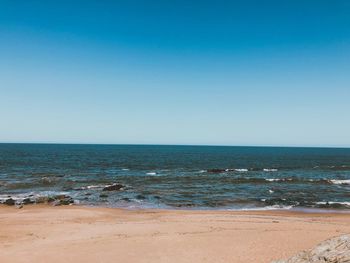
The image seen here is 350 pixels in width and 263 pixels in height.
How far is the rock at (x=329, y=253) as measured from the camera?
9.66 m

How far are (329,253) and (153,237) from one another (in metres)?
12.2

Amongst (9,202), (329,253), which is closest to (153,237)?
(329,253)

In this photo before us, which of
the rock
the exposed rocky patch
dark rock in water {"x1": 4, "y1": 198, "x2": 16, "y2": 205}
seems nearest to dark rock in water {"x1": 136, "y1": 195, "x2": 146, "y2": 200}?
the exposed rocky patch

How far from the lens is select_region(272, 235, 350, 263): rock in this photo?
9656 mm

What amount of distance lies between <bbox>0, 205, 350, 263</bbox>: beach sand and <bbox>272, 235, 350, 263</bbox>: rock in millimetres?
6167

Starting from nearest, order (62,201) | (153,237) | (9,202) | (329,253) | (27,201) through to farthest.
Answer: (329,253)
(153,237)
(9,202)
(62,201)
(27,201)

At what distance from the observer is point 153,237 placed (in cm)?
2042

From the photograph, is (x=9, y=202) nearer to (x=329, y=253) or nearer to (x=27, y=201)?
(x=27, y=201)

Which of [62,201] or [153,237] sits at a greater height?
[153,237]

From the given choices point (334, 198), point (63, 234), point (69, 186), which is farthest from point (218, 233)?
point (69, 186)

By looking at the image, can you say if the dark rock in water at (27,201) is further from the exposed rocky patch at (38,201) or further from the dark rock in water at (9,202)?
the dark rock in water at (9,202)

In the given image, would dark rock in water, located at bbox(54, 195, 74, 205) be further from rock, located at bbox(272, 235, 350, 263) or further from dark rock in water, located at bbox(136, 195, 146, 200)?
rock, located at bbox(272, 235, 350, 263)

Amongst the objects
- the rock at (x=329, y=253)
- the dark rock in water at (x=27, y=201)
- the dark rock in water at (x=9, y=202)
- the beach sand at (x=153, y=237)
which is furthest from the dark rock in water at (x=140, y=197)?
the rock at (x=329, y=253)

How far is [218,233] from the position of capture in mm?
21422
